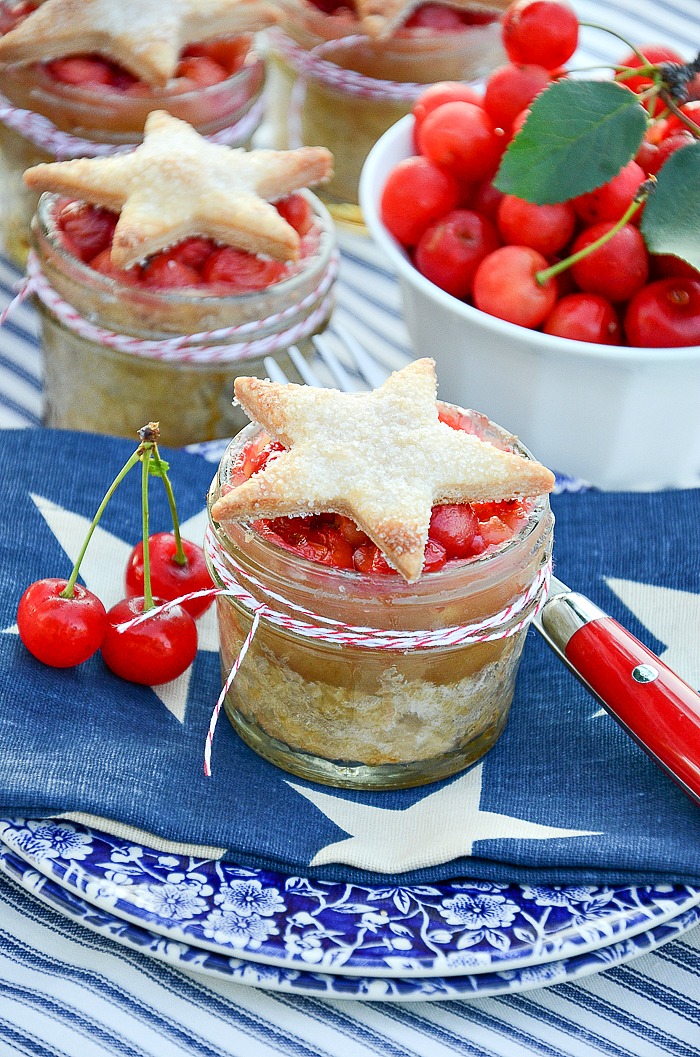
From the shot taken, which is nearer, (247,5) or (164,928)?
(164,928)

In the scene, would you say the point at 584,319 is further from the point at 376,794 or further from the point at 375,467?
the point at 376,794

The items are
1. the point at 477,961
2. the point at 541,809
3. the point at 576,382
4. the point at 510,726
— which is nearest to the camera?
the point at 477,961

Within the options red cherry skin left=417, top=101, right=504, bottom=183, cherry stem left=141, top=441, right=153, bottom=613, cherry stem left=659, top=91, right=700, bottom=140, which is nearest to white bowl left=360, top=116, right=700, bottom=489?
red cherry skin left=417, top=101, right=504, bottom=183

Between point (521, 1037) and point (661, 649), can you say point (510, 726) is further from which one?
point (521, 1037)

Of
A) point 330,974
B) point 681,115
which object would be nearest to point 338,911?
point 330,974

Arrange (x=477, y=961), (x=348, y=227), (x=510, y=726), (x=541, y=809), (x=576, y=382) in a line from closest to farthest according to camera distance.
Answer: (x=477, y=961), (x=541, y=809), (x=510, y=726), (x=576, y=382), (x=348, y=227)

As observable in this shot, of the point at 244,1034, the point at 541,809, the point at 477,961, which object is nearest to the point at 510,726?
the point at 541,809
